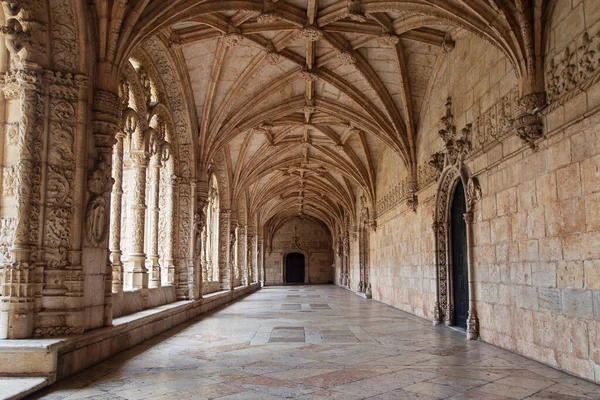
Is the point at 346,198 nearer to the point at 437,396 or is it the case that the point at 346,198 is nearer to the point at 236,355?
the point at 236,355

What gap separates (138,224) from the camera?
8.91m

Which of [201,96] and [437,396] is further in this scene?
[201,96]

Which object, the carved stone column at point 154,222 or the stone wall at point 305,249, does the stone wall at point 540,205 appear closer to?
the carved stone column at point 154,222

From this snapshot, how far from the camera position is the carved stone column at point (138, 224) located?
8.86 metres

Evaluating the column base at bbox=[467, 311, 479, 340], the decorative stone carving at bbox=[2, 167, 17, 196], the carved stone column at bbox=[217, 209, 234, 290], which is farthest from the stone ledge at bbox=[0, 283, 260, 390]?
the carved stone column at bbox=[217, 209, 234, 290]

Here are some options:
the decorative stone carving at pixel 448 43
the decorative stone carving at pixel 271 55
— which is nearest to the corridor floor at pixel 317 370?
the decorative stone carving at pixel 448 43

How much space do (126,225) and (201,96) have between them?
3842 millimetres

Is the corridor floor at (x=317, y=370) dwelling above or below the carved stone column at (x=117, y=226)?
below

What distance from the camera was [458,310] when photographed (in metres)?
9.64

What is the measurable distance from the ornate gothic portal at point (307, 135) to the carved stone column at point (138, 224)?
35 mm

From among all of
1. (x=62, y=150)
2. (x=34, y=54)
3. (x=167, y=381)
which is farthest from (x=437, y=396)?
(x=34, y=54)

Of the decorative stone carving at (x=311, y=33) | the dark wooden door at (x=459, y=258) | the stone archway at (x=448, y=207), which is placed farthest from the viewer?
the decorative stone carving at (x=311, y=33)

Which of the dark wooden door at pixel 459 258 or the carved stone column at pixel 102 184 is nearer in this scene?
the carved stone column at pixel 102 184

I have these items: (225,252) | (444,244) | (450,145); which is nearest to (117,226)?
(450,145)
